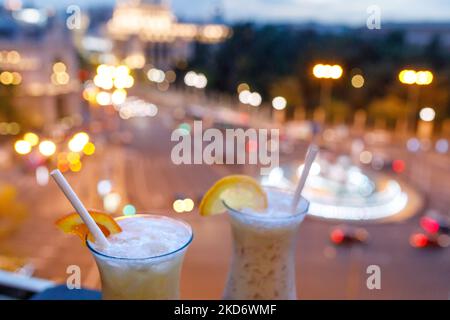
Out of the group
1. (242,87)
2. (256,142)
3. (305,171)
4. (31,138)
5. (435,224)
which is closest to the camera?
(305,171)

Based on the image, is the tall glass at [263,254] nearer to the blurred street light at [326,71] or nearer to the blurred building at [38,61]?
the blurred street light at [326,71]

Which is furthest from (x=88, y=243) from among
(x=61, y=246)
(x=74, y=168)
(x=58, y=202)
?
(x=74, y=168)

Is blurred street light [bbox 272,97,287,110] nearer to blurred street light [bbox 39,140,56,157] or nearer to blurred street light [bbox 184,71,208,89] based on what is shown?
blurred street light [bbox 184,71,208,89]

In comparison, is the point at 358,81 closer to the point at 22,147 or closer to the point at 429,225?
the point at 429,225

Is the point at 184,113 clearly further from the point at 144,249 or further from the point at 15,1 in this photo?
the point at 144,249

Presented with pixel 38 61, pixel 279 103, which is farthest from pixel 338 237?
pixel 38 61

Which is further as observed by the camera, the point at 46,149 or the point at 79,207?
the point at 46,149
